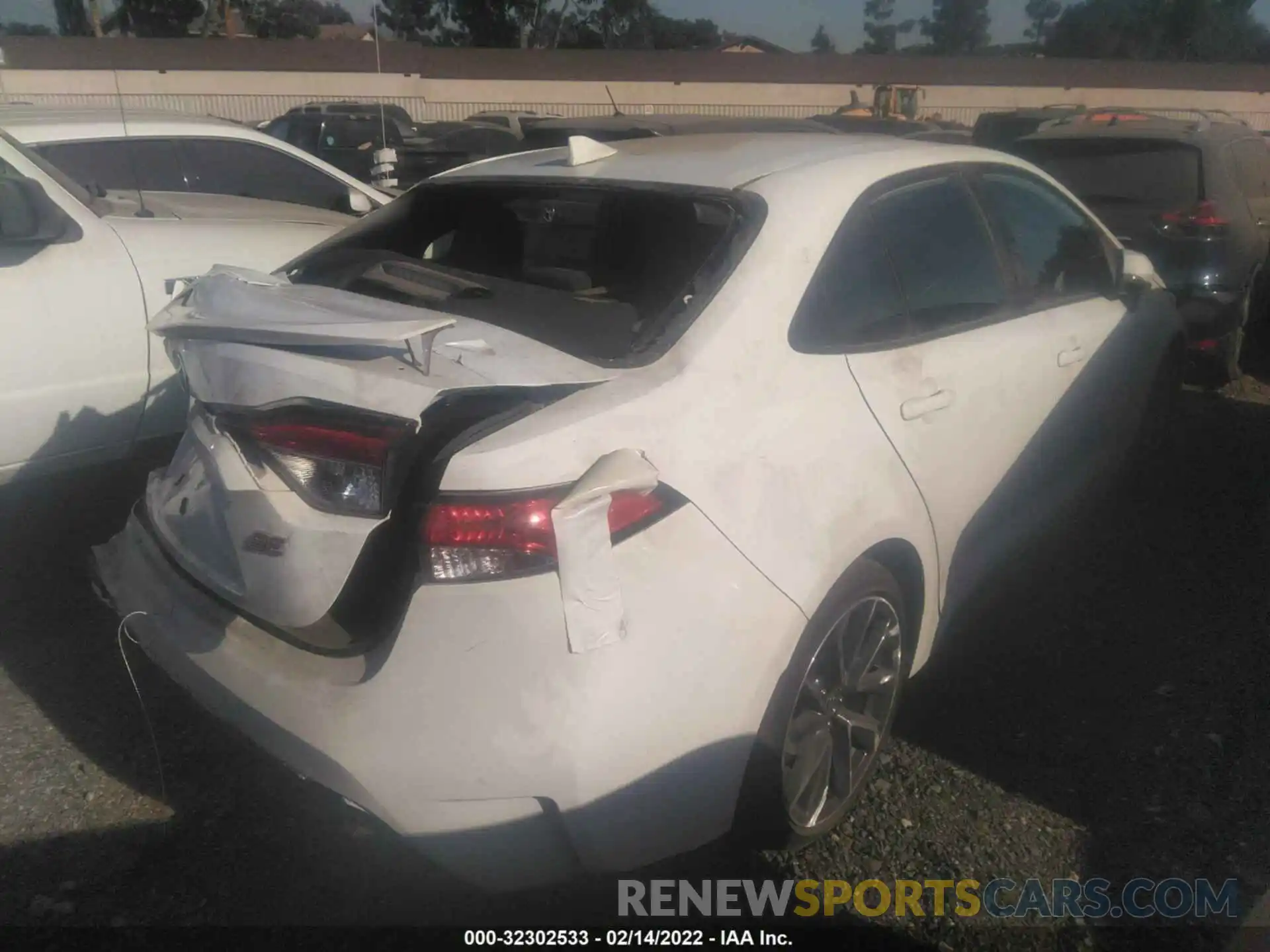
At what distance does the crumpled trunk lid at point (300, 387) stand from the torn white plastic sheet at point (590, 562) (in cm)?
28

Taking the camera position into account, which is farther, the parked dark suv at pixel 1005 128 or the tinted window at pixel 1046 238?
the parked dark suv at pixel 1005 128

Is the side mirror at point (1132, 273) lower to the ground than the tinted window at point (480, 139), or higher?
higher

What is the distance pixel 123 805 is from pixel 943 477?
235 cm

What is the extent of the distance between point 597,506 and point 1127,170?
5.58 m

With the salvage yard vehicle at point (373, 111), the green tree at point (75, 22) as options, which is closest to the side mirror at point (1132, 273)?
the salvage yard vehicle at point (373, 111)

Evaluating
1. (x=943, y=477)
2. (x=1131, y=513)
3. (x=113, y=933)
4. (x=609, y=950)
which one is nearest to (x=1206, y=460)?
(x=1131, y=513)

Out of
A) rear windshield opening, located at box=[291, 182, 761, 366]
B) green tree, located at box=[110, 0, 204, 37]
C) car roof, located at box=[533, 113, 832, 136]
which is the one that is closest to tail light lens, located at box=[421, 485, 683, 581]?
rear windshield opening, located at box=[291, 182, 761, 366]

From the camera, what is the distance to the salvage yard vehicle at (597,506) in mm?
2023

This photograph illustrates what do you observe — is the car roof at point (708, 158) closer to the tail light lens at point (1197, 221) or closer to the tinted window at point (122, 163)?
Result: the tinted window at point (122, 163)

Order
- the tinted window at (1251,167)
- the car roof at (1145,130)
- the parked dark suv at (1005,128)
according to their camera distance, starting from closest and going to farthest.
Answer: the car roof at (1145,130) → the tinted window at (1251,167) → the parked dark suv at (1005,128)

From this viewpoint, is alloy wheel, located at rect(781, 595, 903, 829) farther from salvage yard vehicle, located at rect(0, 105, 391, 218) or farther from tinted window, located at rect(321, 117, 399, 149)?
tinted window, located at rect(321, 117, 399, 149)

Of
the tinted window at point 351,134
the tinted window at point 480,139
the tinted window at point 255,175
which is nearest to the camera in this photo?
the tinted window at point 255,175

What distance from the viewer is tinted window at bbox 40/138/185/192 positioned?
5.29 metres

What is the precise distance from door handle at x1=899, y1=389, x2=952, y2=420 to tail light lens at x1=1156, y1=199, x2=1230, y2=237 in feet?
12.9
